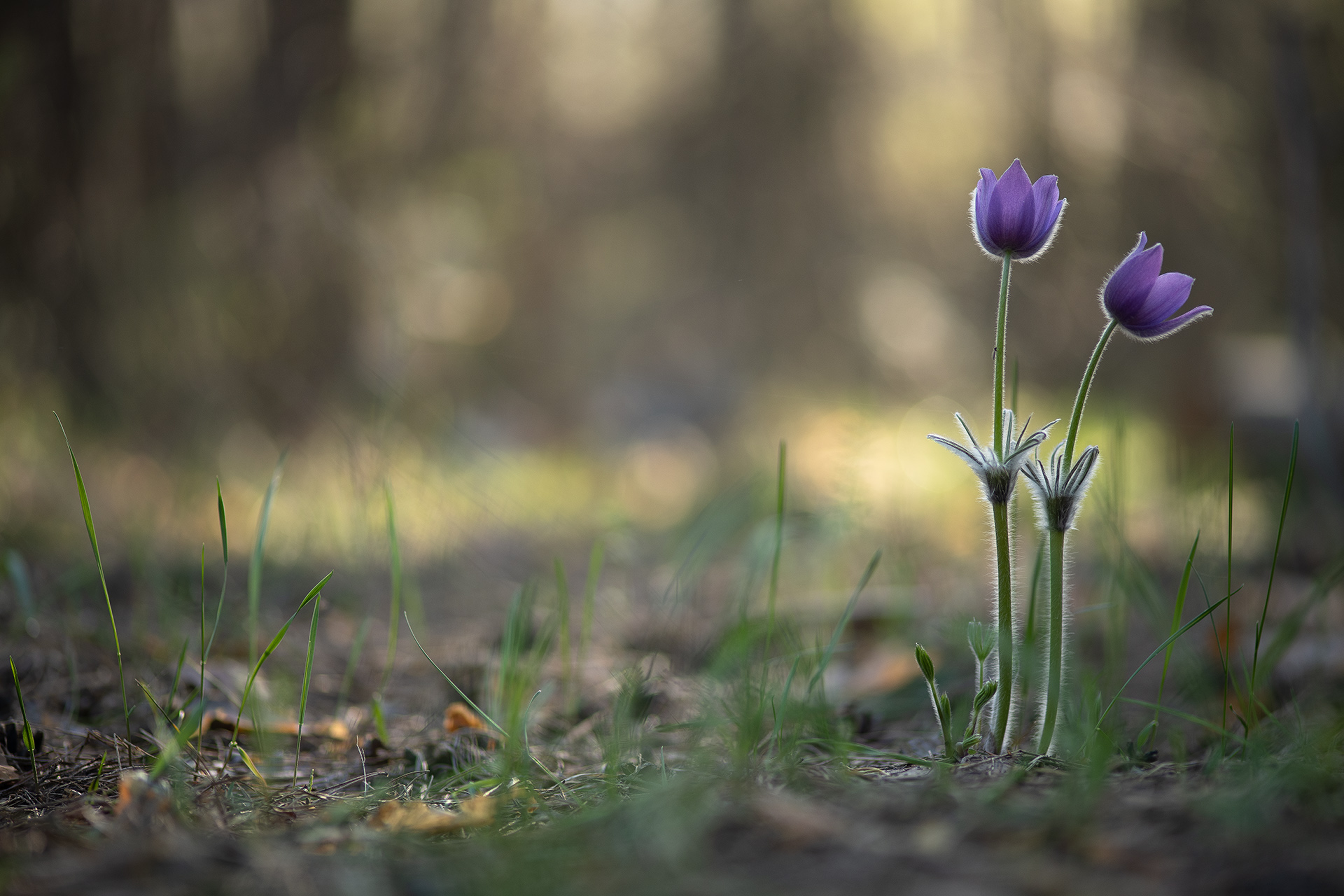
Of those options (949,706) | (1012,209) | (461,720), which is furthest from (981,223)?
(461,720)

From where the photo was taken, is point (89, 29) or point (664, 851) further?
point (89, 29)

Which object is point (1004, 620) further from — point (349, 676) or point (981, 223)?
point (349, 676)

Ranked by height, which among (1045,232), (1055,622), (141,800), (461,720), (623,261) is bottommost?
(461,720)

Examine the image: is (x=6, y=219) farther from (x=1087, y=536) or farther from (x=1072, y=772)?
(x=1087, y=536)

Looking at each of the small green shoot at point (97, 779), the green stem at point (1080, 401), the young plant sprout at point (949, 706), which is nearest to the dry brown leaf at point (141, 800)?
the small green shoot at point (97, 779)

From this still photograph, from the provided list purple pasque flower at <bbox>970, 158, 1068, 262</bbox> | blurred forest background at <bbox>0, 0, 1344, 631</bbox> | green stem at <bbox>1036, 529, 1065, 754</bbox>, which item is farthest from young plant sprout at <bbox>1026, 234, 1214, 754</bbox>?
blurred forest background at <bbox>0, 0, 1344, 631</bbox>

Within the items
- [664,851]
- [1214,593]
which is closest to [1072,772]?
[664,851]
